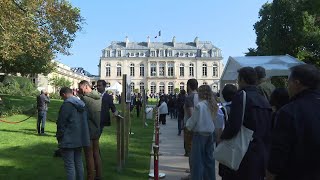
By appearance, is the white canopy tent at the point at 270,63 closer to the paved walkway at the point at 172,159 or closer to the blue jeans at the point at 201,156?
the paved walkway at the point at 172,159

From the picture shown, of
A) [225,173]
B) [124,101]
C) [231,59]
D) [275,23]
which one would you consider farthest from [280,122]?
[275,23]

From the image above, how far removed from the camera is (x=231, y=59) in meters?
16.7

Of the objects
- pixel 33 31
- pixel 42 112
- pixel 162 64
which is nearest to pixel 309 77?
pixel 42 112

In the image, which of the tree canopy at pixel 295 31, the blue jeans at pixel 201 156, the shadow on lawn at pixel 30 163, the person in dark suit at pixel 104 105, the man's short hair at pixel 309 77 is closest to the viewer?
the man's short hair at pixel 309 77

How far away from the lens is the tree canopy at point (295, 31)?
3528 centimetres

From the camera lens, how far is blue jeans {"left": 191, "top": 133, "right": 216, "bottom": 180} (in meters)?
6.98

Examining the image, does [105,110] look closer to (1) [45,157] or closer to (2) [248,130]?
(1) [45,157]

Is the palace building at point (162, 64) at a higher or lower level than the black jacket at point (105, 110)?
higher

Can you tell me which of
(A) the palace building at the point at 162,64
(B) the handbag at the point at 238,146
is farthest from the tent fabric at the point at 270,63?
(A) the palace building at the point at 162,64

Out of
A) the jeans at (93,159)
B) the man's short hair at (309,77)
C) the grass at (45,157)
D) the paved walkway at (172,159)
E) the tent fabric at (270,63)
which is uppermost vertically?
the tent fabric at (270,63)

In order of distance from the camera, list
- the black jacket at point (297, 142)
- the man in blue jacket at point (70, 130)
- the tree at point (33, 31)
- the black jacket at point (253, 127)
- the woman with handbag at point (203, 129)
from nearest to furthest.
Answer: the black jacket at point (297, 142) → the black jacket at point (253, 127) → the man in blue jacket at point (70, 130) → the woman with handbag at point (203, 129) → the tree at point (33, 31)

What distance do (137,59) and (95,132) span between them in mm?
115880

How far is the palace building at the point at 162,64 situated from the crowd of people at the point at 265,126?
114178 mm

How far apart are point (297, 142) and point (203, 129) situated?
3550mm
